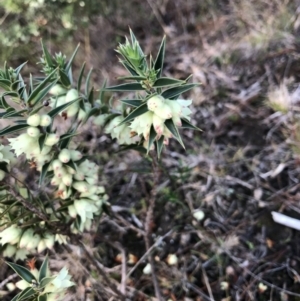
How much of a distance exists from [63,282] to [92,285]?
777 mm

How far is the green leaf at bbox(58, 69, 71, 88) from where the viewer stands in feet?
6.95

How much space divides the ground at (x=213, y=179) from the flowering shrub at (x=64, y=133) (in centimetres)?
25

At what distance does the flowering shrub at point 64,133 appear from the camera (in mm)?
1838

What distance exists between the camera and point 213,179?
343 centimetres

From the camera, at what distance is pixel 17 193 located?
7.09 ft

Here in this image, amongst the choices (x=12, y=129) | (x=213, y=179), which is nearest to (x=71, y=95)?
(x=12, y=129)

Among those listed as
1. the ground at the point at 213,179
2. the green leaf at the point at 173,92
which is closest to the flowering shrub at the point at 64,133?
the green leaf at the point at 173,92

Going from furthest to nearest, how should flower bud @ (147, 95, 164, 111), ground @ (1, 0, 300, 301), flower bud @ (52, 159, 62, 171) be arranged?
ground @ (1, 0, 300, 301), flower bud @ (52, 159, 62, 171), flower bud @ (147, 95, 164, 111)

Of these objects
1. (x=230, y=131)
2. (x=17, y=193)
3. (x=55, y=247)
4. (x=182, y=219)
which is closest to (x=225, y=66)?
(x=230, y=131)

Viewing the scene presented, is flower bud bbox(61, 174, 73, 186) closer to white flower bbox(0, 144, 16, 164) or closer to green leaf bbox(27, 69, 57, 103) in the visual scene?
white flower bbox(0, 144, 16, 164)

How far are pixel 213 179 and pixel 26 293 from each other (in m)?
1.93

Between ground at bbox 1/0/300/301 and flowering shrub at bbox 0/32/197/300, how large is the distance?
9.8 inches

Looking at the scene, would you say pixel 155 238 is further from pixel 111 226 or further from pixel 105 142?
pixel 105 142

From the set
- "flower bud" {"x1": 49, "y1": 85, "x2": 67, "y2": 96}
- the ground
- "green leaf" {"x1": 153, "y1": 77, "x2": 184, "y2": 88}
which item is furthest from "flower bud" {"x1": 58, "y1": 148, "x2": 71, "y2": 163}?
"green leaf" {"x1": 153, "y1": 77, "x2": 184, "y2": 88}
